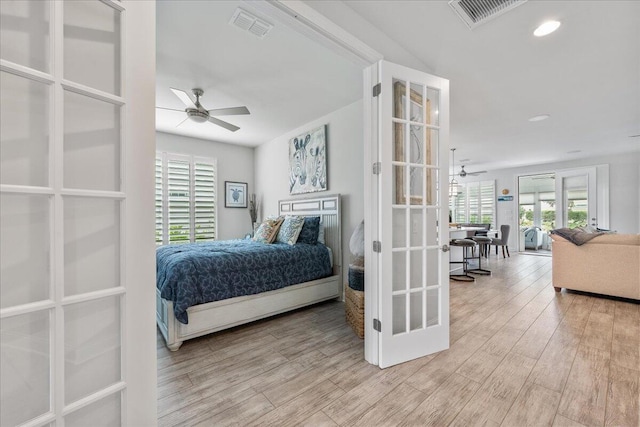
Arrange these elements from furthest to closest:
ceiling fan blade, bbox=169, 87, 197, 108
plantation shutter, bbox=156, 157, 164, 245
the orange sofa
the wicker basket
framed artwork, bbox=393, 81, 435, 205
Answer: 1. plantation shutter, bbox=156, 157, 164, 245
2. the orange sofa
3. ceiling fan blade, bbox=169, 87, 197, 108
4. the wicker basket
5. framed artwork, bbox=393, 81, 435, 205

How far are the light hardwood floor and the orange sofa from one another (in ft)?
2.39

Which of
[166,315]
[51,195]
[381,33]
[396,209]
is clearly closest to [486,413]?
[396,209]

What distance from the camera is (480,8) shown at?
1880 mm

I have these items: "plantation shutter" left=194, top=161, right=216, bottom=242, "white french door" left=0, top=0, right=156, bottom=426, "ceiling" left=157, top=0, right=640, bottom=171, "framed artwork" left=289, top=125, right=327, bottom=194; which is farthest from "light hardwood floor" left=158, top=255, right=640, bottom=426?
"plantation shutter" left=194, top=161, right=216, bottom=242

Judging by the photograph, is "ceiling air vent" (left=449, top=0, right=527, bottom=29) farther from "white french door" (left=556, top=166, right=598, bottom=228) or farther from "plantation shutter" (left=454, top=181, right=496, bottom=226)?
"plantation shutter" (left=454, top=181, right=496, bottom=226)

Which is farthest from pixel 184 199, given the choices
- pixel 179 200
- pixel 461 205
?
pixel 461 205

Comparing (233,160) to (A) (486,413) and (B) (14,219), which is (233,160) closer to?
(B) (14,219)

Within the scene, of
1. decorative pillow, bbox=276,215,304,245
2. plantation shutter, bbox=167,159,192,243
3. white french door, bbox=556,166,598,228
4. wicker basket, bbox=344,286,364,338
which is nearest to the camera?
wicker basket, bbox=344,286,364,338

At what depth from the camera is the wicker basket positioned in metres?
2.45

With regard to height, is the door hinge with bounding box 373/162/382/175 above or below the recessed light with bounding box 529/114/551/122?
below

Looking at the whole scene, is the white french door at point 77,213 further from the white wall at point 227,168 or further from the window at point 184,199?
the white wall at point 227,168

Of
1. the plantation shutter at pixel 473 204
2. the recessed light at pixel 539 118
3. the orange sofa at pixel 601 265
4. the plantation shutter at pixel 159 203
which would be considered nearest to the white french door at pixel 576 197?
the plantation shutter at pixel 473 204

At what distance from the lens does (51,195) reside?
0.79 m

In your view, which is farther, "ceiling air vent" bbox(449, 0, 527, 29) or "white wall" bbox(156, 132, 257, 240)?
"white wall" bbox(156, 132, 257, 240)
